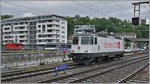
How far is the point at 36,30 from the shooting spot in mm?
111875

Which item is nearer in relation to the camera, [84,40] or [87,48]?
[87,48]

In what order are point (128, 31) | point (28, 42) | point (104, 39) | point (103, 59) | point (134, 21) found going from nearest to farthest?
1. point (134, 21)
2. point (104, 39)
3. point (103, 59)
4. point (28, 42)
5. point (128, 31)

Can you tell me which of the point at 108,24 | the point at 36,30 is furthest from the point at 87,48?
the point at 36,30

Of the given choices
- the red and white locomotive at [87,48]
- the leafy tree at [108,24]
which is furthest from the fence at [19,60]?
the leafy tree at [108,24]

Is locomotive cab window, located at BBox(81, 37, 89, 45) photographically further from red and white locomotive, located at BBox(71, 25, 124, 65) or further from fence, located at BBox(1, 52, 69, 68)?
fence, located at BBox(1, 52, 69, 68)

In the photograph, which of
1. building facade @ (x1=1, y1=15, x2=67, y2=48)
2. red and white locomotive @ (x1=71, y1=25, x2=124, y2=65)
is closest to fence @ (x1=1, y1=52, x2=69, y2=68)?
red and white locomotive @ (x1=71, y1=25, x2=124, y2=65)

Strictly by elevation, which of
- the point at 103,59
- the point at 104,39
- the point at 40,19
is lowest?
the point at 103,59

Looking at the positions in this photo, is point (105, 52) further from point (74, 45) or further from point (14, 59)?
point (14, 59)

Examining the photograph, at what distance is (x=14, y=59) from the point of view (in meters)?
27.4

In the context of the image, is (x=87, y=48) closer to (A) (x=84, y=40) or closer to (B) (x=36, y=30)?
(A) (x=84, y=40)

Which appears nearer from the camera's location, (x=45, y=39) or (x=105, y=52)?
(x=105, y=52)

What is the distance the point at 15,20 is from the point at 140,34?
53.4 meters

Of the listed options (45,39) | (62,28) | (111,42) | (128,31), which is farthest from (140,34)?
(111,42)

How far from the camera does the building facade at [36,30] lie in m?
106
